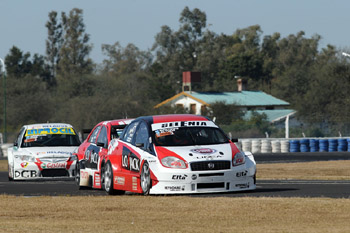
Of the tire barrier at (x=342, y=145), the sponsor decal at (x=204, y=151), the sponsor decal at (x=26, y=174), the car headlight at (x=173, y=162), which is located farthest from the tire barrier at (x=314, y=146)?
the car headlight at (x=173, y=162)

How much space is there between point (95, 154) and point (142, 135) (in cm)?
214

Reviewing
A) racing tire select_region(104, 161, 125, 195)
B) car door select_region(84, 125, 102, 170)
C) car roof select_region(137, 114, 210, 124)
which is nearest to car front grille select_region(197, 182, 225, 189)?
car roof select_region(137, 114, 210, 124)

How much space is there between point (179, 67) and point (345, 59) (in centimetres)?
3895

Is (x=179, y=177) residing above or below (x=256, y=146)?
above

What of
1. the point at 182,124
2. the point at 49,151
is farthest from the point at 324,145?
the point at 182,124

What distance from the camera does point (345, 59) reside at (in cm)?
9181

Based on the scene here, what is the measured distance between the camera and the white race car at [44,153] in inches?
889

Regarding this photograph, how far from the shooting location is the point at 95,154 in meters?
18.3

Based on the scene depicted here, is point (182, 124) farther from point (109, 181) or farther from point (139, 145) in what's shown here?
point (109, 181)

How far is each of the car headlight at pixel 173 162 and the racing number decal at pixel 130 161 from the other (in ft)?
2.43

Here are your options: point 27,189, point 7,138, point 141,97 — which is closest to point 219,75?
point 141,97

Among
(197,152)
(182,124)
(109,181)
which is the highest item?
(182,124)

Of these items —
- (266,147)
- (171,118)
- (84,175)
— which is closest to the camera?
(171,118)

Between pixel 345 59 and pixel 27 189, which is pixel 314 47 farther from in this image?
pixel 27 189
